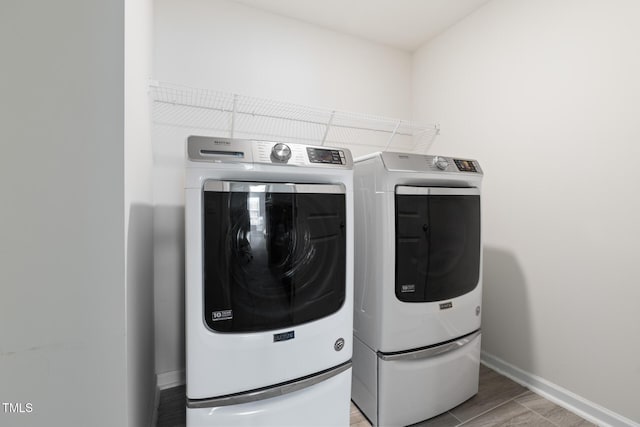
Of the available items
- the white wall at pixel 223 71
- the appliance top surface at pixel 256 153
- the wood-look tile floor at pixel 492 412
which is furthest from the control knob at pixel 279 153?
the wood-look tile floor at pixel 492 412

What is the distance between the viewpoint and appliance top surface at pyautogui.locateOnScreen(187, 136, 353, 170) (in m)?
0.98

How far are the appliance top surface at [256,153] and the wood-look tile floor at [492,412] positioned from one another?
4.73 ft

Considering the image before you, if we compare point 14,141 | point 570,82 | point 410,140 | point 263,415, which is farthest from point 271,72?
point 263,415

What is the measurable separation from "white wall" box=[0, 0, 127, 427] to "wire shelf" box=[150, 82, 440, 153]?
2.76 feet

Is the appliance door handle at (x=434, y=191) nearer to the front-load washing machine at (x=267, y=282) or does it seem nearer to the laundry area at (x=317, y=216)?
the laundry area at (x=317, y=216)

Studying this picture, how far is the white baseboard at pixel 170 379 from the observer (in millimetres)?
1786

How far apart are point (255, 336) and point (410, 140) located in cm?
238

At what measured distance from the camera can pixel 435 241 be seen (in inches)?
56.8

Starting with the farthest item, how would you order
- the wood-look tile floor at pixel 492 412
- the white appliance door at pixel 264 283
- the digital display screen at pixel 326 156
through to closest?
1. the wood-look tile floor at pixel 492 412
2. the digital display screen at pixel 326 156
3. the white appliance door at pixel 264 283

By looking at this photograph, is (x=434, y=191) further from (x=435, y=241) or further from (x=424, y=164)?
(x=435, y=241)

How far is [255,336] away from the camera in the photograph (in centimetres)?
103

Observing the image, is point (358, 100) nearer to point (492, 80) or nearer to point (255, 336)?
point (492, 80)

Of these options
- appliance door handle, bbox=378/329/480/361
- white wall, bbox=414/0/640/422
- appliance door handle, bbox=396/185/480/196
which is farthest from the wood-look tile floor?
appliance door handle, bbox=396/185/480/196

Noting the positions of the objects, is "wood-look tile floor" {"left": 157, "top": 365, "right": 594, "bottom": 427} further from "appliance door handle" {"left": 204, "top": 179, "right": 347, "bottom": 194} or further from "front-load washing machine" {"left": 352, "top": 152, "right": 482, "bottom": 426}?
"appliance door handle" {"left": 204, "top": 179, "right": 347, "bottom": 194}
